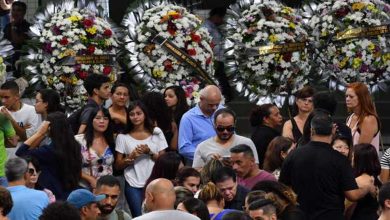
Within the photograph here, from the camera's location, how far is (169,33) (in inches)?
698

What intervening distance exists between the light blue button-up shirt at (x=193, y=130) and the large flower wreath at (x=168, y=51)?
1.32 m

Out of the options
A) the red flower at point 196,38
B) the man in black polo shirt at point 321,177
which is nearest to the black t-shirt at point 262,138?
the red flower at point 196,38

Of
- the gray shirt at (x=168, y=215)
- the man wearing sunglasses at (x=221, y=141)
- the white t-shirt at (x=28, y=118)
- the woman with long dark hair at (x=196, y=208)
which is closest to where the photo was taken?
the gray shirt at (x=168, y=215)

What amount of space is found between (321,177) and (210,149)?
171 centimetres

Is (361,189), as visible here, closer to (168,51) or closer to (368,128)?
(368,128)

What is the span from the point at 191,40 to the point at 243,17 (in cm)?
81

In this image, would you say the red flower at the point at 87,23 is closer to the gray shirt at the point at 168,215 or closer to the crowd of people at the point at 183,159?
the crowd of people at the point at 183,159

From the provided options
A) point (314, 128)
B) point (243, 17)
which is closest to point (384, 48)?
point (243, 17)

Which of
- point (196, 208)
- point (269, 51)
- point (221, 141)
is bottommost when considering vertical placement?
point (196, 208)

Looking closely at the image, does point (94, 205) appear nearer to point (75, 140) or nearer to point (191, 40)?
point (75, 140)

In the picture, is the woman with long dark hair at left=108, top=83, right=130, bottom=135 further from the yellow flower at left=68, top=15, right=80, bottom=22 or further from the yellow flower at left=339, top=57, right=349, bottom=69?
the yellow flower at left=339, top=57, right=349, bottom=69

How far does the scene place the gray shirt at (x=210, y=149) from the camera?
49.8 ft

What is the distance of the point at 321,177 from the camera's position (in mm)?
13906

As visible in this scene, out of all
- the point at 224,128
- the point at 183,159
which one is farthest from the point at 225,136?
the point at 183,159
